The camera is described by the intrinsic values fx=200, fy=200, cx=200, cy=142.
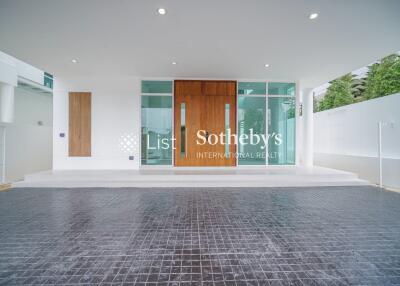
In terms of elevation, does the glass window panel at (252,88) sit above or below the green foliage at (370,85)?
below

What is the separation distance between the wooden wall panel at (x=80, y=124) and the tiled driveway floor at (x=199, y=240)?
260 cm

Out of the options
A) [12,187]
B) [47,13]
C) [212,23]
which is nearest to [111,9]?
[47,13]

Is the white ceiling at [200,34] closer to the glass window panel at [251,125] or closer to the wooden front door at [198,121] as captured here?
the wooden front door at [198,121]

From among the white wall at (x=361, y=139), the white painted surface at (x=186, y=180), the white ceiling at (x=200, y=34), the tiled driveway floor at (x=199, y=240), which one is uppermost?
the white ceiling at (x=200, y=34)

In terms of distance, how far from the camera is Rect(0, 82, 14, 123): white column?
6156 millimetres

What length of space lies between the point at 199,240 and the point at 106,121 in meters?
5.59

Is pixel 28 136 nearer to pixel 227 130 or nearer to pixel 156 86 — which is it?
pixel 156 86

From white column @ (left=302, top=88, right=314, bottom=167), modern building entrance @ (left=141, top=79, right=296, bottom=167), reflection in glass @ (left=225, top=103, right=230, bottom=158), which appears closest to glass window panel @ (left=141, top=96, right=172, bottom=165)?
modern building entrance @ (left=141, top=79, right=296, bottom=167)

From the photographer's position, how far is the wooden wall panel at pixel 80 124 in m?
6.55

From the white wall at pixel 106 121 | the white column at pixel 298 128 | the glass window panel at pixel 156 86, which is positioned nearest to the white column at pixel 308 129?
the white column at pixel 298 128

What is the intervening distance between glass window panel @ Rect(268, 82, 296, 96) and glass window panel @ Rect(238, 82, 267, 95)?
250mm

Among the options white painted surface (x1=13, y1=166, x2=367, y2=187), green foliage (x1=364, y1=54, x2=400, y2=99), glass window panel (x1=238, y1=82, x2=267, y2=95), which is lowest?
white painted surface (x1=13, y1=166, x2=367, y2=187)

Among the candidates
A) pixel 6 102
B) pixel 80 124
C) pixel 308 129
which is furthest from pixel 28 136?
pixel 308 129

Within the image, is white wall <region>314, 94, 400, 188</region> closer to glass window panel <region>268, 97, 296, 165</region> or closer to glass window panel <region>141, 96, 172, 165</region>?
glass window panel <region>268, 97, 296, 165</region>
